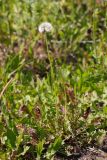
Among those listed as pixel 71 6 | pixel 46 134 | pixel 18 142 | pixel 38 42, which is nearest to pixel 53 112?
pixel 46 134

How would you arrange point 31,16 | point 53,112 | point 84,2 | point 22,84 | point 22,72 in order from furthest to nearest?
point 84,2 → point 31,16 → point 22,72 → point 22,84 → point 53,112

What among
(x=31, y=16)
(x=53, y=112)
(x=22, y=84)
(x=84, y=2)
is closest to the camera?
(x=53, y=112)

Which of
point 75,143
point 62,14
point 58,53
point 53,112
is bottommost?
point 75,143

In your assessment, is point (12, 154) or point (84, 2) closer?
point (12, 154)

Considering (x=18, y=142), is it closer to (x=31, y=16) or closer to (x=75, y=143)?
(x=75, y=143)

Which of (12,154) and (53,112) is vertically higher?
(53,112)

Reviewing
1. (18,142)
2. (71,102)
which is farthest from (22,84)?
(18,142)
